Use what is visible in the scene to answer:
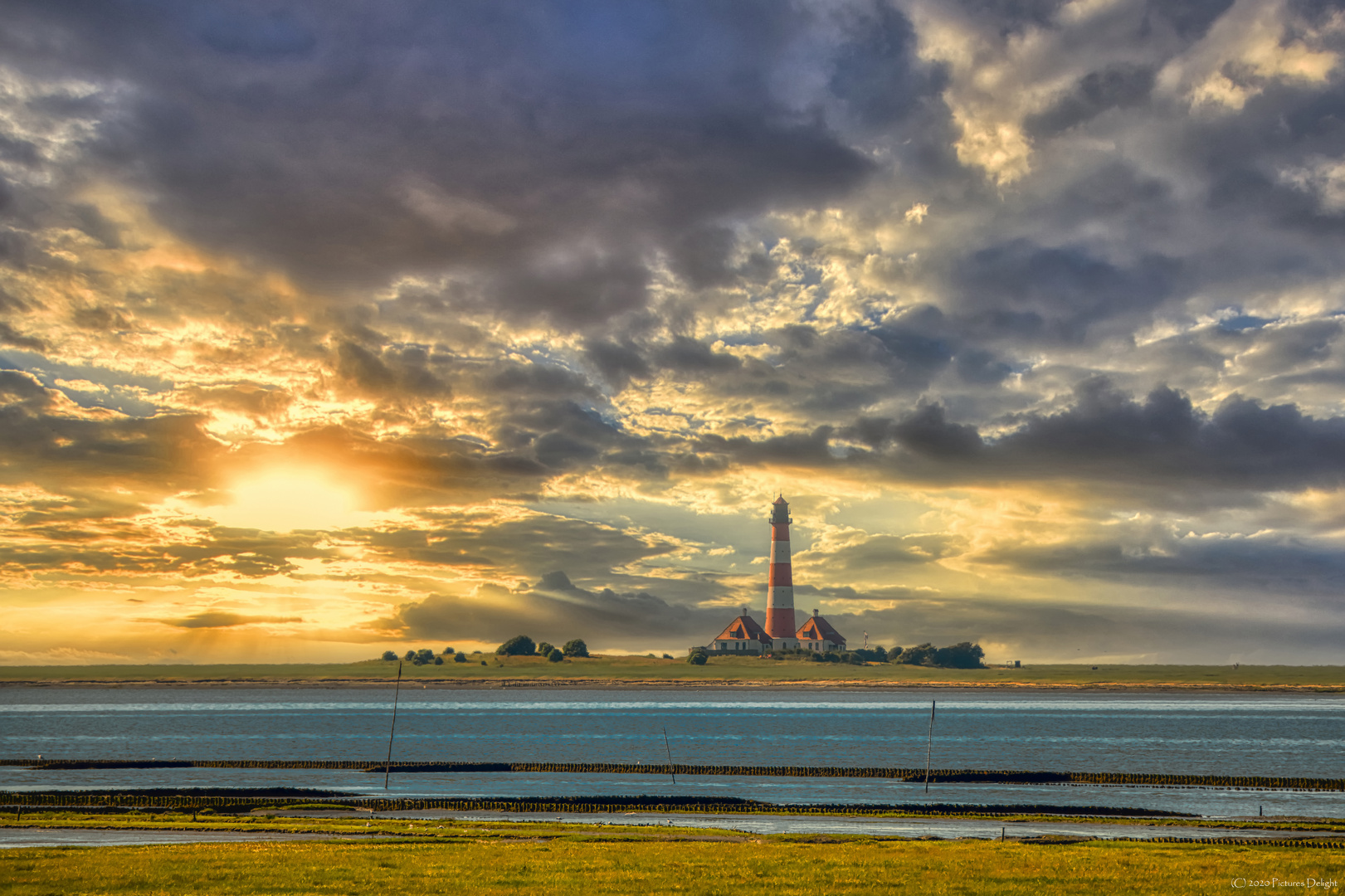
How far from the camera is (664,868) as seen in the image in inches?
1294

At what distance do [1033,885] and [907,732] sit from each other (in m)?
104

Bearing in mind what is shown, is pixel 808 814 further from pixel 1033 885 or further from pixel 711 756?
pixel 711 756

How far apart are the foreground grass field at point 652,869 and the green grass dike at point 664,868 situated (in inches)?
2.9

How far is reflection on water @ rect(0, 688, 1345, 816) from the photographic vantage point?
6738 centimetres

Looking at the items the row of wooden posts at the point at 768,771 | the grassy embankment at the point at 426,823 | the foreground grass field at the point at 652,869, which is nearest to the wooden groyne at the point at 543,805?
the grassy embankment at the point at 426,823

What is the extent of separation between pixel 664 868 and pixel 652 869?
17.1 inches

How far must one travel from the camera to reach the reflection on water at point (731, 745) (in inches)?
2653

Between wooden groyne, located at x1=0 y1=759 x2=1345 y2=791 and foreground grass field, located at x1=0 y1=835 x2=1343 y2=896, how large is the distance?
35.0 m

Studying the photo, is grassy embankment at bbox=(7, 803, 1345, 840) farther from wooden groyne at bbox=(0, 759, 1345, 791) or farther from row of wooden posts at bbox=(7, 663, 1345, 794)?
wooden groyne at bbox=(0, 759, 1345, 791)

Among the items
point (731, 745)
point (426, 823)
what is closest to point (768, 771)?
point (731, 745)

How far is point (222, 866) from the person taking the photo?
31719 mm

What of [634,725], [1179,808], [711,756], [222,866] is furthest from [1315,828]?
[634,725]

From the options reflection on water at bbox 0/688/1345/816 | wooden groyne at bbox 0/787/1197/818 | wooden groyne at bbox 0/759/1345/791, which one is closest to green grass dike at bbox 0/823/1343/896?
wooden groyne at bbox 0/787/1197/818

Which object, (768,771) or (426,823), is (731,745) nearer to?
(768,771)
